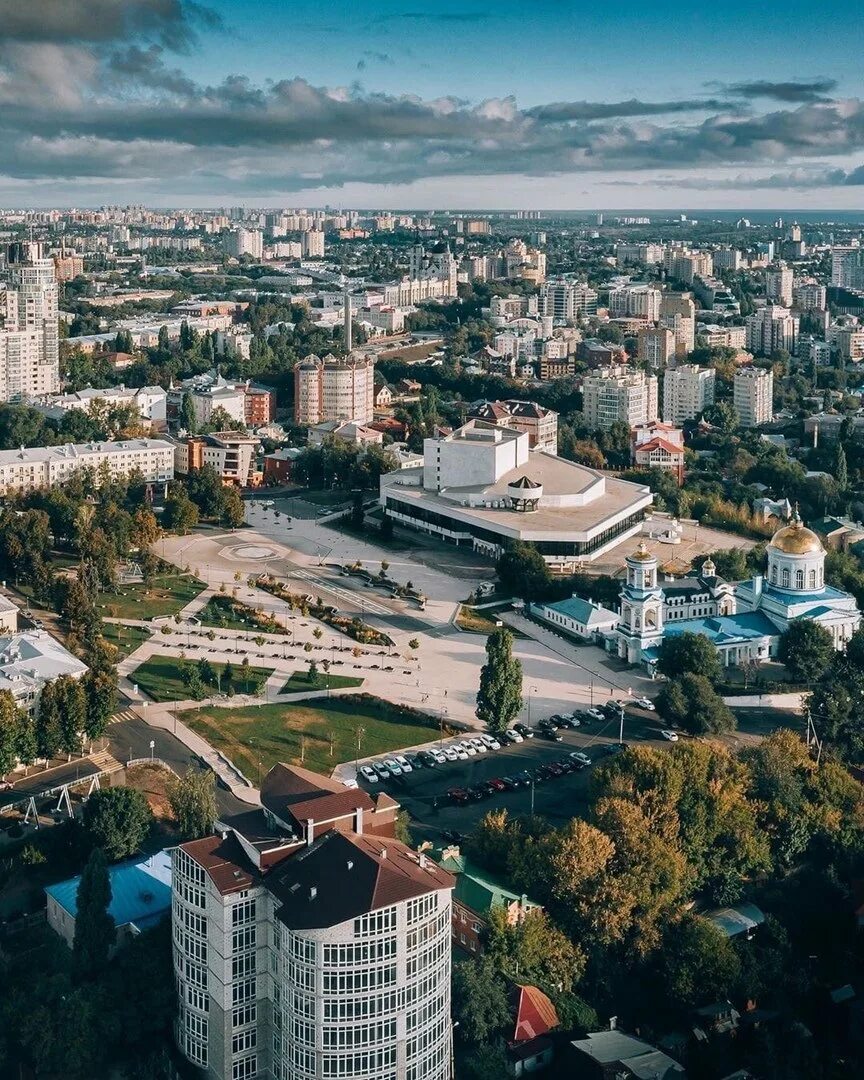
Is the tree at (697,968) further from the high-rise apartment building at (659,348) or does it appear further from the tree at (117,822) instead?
the high-rise apartment building at (659,348)

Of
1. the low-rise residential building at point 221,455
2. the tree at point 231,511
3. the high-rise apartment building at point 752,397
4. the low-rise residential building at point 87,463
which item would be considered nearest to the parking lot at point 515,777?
the tree at point 231,511

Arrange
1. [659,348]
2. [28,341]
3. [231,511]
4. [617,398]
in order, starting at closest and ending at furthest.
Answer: [231,511] < [617,398] < [28,341] < [659,348]

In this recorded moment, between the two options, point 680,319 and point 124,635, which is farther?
point 680,319

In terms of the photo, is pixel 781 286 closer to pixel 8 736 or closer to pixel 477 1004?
pixel 8 736

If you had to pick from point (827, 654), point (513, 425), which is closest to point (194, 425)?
point (513, 425)

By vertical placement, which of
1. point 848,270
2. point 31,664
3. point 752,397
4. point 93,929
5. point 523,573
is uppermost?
point 848,270

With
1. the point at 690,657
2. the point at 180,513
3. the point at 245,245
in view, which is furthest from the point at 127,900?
the point at 245,245

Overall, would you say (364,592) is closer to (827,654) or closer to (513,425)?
(827,654)
